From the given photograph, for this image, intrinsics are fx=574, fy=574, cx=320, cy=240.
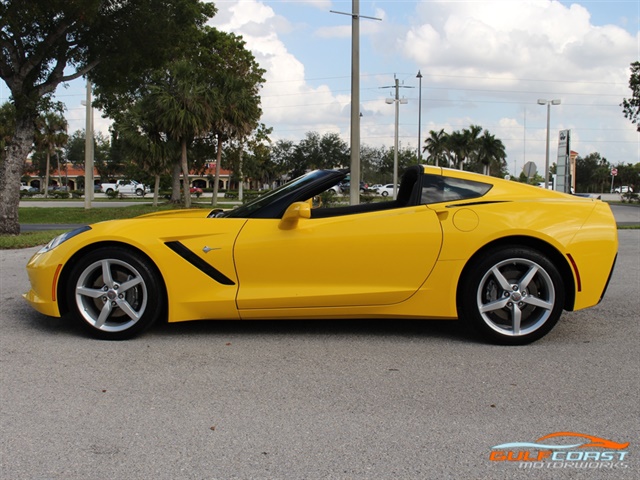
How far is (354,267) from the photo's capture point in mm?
4230

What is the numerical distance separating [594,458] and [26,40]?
14.6 m

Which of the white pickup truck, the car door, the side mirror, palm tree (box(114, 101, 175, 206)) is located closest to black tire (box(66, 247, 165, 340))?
the car door

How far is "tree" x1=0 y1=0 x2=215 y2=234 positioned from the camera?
12.6 m

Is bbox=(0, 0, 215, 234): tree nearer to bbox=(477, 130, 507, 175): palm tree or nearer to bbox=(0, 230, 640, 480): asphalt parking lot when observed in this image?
bbox=(0, 230, 640, 480): asphalt parking lot

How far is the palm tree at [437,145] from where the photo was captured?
8838cm

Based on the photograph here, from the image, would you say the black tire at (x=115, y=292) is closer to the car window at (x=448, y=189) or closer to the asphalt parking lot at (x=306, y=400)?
the asphalt parking lot at (x=306, y=400)

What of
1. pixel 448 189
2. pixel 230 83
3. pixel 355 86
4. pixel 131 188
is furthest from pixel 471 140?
pixel 448 189

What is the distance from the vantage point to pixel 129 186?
6700cm

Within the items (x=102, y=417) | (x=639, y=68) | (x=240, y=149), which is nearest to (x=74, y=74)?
(x=102, y=417)

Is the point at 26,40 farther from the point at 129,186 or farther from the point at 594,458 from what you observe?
the point at 129,186

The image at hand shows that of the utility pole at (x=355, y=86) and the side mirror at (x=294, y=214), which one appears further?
the utility pole at (x=355, y=86)

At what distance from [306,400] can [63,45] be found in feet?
44.2
